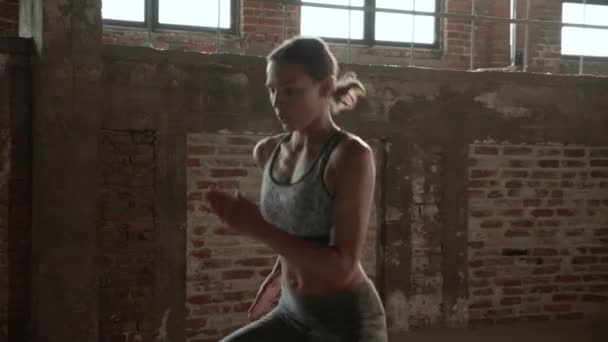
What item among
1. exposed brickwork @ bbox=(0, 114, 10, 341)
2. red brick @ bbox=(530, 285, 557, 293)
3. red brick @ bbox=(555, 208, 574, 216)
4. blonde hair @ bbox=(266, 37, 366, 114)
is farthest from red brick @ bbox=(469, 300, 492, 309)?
blonde hair @ bbox=(266, 37, 366, 114)

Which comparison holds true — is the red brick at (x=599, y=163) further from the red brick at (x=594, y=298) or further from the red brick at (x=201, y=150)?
the red brick at (x=201, y=150)

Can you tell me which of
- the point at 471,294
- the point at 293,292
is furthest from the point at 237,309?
the point at 293,292

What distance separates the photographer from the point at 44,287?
4723 mm

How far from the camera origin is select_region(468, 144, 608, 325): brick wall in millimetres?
6043

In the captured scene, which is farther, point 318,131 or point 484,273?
point 484,273

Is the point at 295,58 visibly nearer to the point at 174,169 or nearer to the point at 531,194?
the point at 174,169

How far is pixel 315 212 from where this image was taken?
2.38 meters

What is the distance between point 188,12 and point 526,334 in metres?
4.03

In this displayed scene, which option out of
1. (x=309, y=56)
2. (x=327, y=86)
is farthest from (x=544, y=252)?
(x=309, y=56)

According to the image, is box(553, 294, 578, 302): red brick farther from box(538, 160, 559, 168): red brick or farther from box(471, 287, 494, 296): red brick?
box(538, 160, 559, 168): red brick

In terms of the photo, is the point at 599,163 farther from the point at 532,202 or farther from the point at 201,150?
the point at 201,150

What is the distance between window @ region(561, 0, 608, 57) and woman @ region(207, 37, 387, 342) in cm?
664

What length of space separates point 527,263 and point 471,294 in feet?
1.72

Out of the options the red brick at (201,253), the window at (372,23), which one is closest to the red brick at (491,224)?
the red brick at (201,253)
